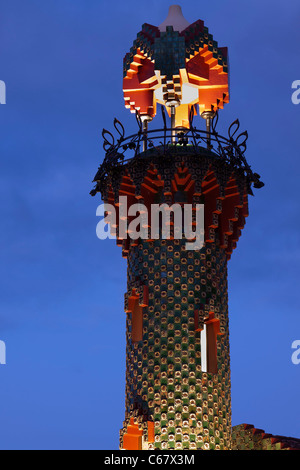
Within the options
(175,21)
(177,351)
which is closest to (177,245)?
(177,351)

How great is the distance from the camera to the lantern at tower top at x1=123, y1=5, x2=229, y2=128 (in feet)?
134

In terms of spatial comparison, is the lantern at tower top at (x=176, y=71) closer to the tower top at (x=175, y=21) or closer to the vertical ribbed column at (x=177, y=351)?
the tower top at (x=175, y=21)

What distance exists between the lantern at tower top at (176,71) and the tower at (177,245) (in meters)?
0.05

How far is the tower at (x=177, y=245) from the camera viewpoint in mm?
37969

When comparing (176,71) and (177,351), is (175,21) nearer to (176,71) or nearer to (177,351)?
(176,71)

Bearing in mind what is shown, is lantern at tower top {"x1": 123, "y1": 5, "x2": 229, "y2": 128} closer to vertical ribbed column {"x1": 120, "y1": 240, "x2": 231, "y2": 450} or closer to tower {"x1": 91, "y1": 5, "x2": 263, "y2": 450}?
tower {"x1": 91, "y1": 5, "x2": 263, "y2": 450}

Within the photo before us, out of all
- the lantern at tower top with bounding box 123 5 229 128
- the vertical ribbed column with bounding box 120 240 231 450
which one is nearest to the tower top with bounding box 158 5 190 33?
the lantern at tower top with bounding box 123 5 229 128

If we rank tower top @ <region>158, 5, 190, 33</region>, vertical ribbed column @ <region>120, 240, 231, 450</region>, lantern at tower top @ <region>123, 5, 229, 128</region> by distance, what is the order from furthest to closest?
tower top @ <region>158, 5, 190, 33</region> → lantern at tower top @ <region>123, 5, 229, 128</region> → vertical ribbed column @ <region>120, 240, 231, 450</region>

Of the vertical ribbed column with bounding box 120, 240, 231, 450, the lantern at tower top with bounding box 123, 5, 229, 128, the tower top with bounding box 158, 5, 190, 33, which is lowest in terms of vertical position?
the vertical ribbed column with bounding box 120, 240, 231, 450

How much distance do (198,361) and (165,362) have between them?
3.55ft

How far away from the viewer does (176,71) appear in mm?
40625

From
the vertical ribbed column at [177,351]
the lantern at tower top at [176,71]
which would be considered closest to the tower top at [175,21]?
the lantern at tower top at [176,71]
